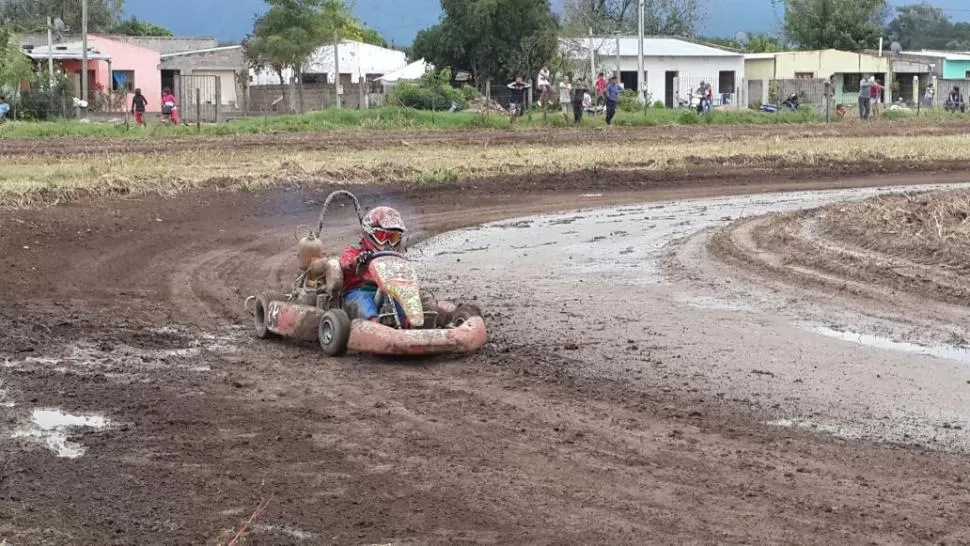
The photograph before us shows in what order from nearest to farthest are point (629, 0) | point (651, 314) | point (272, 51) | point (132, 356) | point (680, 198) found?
point (132, 356) → point (651, 314) → point (680, 198) → point (272, 51) → point (629, 0)

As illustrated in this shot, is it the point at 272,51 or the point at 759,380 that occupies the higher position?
the point at 272,51

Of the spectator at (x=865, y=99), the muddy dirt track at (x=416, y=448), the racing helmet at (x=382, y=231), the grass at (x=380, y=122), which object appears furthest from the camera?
the spectator at (x=865, y=99)

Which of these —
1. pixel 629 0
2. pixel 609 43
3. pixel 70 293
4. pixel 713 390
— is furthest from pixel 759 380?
pixel 629 0

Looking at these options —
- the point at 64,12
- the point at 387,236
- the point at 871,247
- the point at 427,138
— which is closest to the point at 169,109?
the point at 427,138

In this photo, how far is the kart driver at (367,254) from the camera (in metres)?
10.6

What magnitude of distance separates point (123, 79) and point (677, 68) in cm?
3033

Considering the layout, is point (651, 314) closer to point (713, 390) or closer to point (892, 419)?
point (713, 390)

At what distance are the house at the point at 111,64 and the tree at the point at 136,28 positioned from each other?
1266 inches

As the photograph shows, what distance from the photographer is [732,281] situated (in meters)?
13.9

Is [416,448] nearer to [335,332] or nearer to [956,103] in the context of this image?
[335,332]

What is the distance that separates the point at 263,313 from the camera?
11.2 m

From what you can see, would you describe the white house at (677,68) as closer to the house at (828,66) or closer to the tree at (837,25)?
the house at (828,66)

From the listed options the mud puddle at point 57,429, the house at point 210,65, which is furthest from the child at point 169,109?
the mud puddle at point 57,429

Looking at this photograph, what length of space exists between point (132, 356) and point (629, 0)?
8657 centimetres
